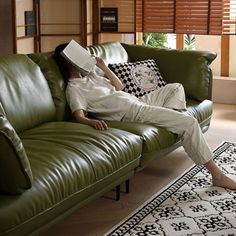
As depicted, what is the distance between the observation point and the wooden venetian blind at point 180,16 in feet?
17.0

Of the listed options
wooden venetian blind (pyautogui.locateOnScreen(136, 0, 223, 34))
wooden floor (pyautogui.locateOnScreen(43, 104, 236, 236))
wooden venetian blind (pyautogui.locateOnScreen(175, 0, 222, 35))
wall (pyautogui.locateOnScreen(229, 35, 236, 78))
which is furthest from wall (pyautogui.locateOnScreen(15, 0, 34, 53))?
wall (pyautogui.locateOnScreen(229, 35, 236, 78))

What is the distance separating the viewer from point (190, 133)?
116 inches

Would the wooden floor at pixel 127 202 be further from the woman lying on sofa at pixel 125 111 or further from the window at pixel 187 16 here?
the window at pixel 187 16

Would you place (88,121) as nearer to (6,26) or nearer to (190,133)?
(190,133)

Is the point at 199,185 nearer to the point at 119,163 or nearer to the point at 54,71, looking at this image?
the point at 119,163

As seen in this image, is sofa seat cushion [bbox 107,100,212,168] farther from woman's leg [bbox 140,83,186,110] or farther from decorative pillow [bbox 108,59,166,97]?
decorative pillow [bbox 108,59,166,97]

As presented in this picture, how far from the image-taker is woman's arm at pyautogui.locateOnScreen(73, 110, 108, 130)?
2691 mm

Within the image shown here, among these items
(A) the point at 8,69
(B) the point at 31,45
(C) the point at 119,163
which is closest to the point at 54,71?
(A) the point at 8,69

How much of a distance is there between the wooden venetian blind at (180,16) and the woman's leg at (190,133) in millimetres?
2525

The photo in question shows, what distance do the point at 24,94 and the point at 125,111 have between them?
669mm

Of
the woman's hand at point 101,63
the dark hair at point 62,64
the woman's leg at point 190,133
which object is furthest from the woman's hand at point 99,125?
the woman's hand at point 101,63

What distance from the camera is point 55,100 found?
2.98 m

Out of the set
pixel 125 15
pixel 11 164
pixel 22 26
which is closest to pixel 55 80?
pixel 11 164

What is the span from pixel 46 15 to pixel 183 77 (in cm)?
202
